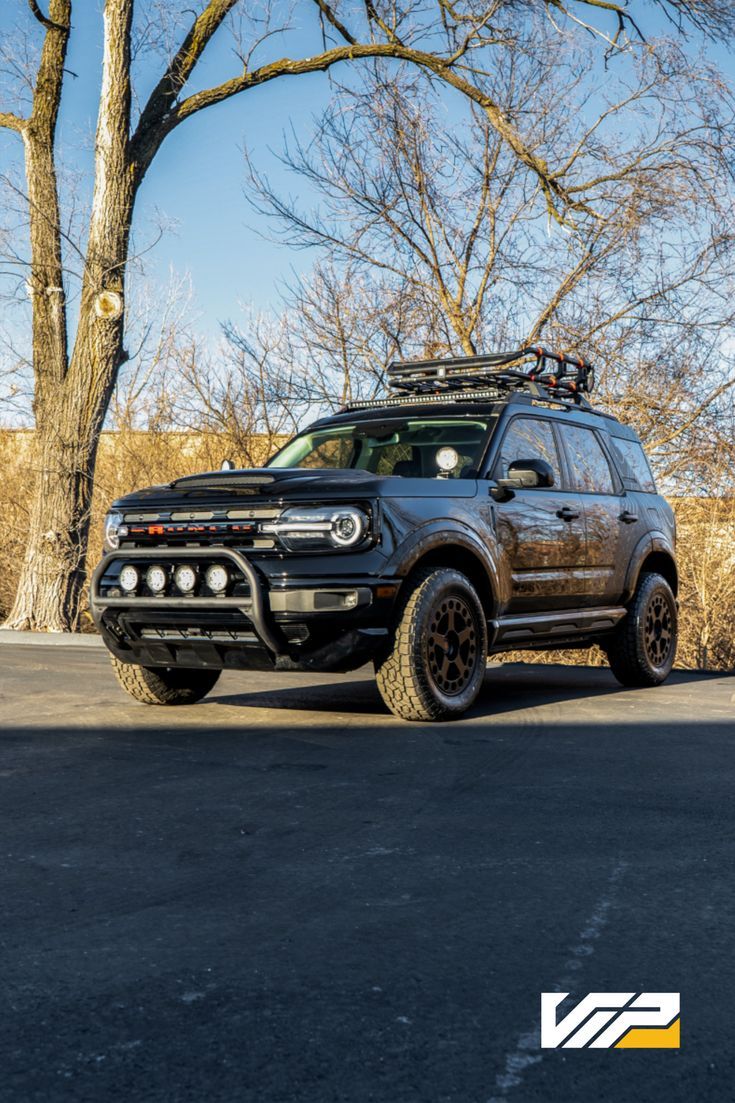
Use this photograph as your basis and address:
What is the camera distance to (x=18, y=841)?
14.1 ft

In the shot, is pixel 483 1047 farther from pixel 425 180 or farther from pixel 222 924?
pixel 425 180

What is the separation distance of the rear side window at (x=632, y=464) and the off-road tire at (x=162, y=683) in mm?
3658

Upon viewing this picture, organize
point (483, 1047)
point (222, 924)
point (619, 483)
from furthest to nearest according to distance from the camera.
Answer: point (619, 483) < point (222, 924) < point (483, 1047)

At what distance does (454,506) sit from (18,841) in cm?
364

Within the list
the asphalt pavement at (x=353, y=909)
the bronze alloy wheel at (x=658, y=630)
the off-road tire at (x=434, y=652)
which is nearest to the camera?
the asphalt pavement at (x=353, y=909)

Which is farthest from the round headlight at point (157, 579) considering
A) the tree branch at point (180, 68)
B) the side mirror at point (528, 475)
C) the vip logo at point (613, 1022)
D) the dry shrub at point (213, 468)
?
the tree branch at point (180, 68)

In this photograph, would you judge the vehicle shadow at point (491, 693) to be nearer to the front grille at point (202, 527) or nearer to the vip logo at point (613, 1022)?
the front grille at point (202, 527)

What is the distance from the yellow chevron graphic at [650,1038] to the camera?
264 cm

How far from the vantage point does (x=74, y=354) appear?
1435 centimetres

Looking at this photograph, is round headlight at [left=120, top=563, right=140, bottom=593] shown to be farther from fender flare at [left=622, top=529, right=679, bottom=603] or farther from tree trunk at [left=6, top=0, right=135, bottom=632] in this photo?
tree trunk at [left=6, top=0, right=135, bottom=632]

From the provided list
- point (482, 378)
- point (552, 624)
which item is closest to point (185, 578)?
point (552, 624)

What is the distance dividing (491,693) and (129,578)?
3.00 meters

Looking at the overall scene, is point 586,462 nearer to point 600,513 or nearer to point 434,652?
point 600,513

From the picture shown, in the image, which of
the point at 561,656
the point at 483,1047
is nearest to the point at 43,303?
the point at 561,656
